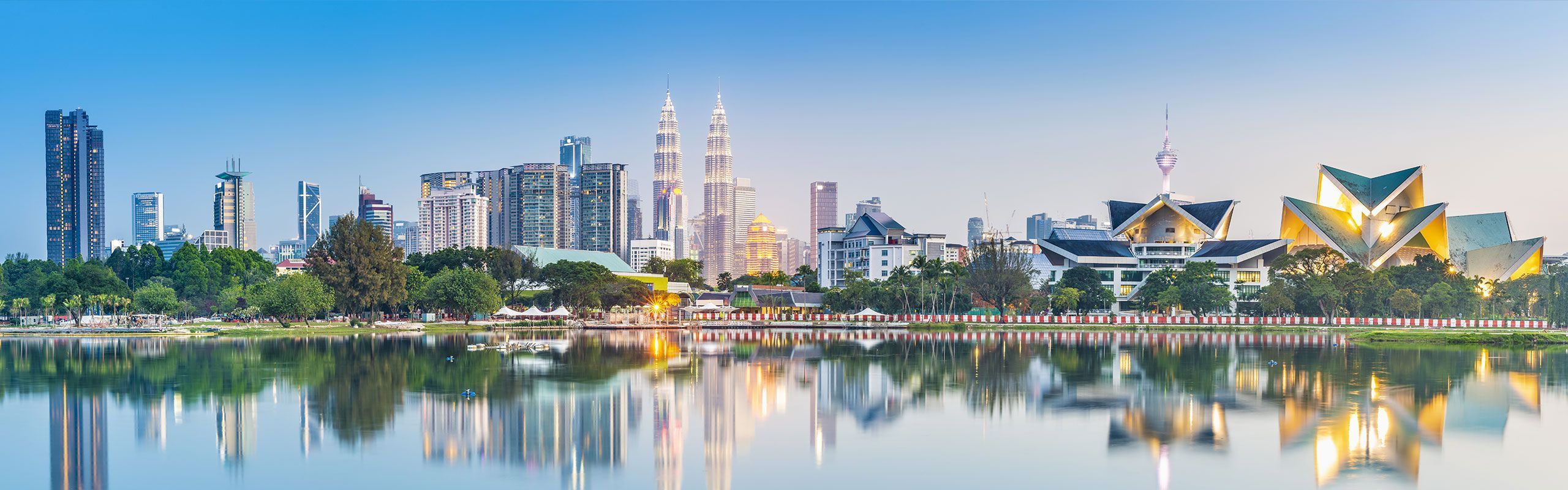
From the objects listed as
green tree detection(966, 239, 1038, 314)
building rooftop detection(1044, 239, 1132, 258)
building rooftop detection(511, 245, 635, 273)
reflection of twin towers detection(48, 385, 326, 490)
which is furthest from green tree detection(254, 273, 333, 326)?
building rooftop detection(1044, 239, 1132, 258)

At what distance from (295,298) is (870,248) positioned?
8020 cm

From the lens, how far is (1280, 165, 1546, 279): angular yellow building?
4232 inches

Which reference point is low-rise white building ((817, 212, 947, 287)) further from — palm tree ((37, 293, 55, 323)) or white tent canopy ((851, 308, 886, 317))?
palm tree ((37, 293, 55, 323))

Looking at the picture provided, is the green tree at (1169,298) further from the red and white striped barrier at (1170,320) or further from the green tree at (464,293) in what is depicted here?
the green tree at (464,293)

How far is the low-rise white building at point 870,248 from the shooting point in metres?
138

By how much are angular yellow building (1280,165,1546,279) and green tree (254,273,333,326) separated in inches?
3475

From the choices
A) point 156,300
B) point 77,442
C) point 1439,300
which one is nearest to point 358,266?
point 156,300

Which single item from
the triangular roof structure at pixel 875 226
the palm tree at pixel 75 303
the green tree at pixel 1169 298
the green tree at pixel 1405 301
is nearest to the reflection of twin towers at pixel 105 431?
the palm tree at pixel 75 303

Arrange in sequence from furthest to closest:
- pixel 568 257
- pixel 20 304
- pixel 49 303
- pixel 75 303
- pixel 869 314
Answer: pixel 568 257
pixel 869 314
pixel 20 304
pixel 49 303
pixel 75 303

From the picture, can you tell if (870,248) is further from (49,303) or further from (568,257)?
(49,303)

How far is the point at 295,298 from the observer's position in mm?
70500

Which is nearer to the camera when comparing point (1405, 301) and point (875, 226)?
point (1405, 301)

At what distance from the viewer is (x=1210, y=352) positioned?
169ft

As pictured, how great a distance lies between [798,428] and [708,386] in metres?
9.00
